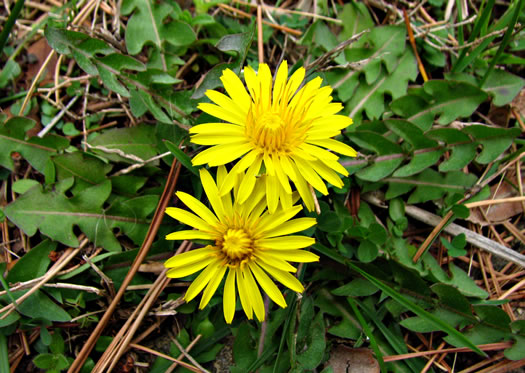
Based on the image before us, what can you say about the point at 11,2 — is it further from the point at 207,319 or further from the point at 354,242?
the point at 354,242

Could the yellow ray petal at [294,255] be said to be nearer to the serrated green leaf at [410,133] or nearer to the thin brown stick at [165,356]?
the thin brown stick at [165,356]

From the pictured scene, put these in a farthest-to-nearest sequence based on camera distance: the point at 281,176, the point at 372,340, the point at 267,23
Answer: the point at 267,23
the point at 372,340
the point at 281,176

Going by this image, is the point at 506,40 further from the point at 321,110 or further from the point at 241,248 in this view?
the point at 241,248

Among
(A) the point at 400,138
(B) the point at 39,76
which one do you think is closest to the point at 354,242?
(A) the point at 400,138

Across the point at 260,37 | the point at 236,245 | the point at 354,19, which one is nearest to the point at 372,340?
the point at 236,245

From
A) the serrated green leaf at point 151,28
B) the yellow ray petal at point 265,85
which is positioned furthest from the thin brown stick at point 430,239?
the serrated green leaf at point 151,28
